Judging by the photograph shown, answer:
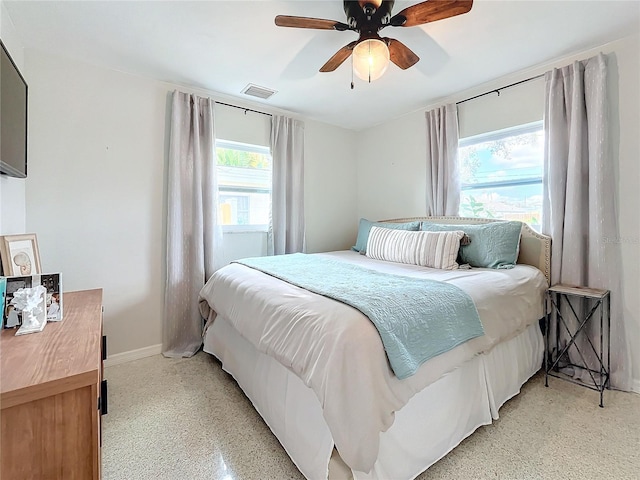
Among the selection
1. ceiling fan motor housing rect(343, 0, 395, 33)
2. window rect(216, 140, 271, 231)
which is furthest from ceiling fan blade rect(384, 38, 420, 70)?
window rect(216, 140, 271, 231)

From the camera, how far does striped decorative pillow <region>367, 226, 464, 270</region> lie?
91.3 inches

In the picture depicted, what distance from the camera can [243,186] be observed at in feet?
10.3

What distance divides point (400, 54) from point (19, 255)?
238cm

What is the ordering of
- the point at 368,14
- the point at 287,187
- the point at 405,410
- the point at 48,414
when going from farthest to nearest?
1. the point at 287,187
2. the point at 368,14
3. the point at 405,410
4. the point at 48,414

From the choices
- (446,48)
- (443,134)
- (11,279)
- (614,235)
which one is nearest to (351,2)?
(446,48)

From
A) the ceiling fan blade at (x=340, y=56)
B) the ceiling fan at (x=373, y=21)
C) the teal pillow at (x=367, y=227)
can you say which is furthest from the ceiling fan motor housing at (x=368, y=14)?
the teal pillow at (x=367, y=227)

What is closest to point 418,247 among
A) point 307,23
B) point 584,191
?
point 584,191

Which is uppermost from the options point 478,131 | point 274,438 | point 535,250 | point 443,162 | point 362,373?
point 478,131

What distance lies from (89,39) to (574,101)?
346 centimetres

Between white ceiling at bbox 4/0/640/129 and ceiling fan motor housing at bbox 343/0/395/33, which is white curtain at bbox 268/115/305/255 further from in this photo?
ceiling fan motor housing at bbox 343/0/395/33

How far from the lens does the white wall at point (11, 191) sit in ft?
5.28

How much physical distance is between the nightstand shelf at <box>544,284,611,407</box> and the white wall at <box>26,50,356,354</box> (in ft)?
10.7

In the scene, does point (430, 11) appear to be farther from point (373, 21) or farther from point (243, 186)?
point (243, 186)

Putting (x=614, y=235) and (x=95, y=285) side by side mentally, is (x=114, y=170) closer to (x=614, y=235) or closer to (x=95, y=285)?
(x=95, y=285)
